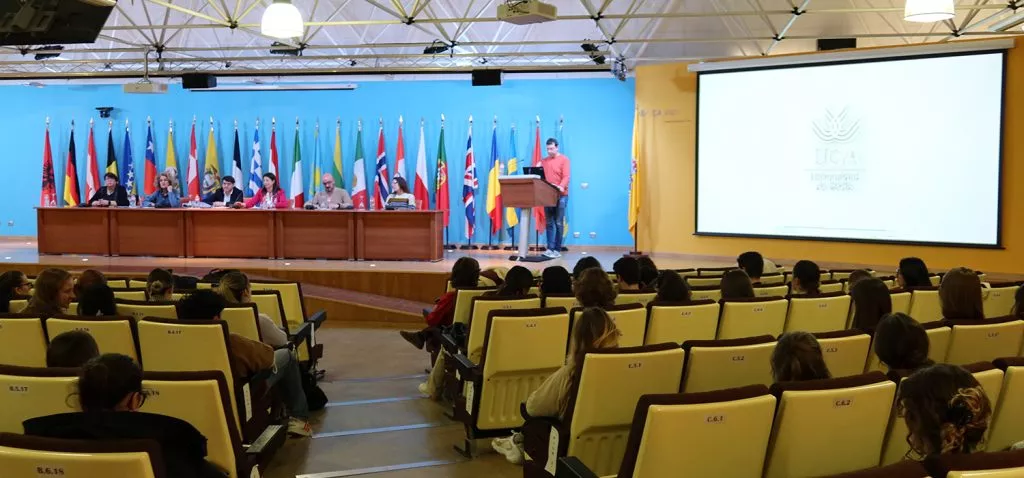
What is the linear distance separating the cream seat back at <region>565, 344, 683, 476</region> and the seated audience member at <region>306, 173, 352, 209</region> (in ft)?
27.9

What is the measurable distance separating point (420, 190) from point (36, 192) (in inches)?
294

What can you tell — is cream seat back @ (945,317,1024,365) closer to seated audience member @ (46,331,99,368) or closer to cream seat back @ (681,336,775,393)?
cream seat back @ (681,336,775,393)

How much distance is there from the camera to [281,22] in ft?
22.4

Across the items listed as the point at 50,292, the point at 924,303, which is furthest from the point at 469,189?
the point at 50,292

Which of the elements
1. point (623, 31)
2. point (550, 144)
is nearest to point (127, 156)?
point (550, 144)

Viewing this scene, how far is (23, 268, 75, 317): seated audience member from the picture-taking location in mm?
4012

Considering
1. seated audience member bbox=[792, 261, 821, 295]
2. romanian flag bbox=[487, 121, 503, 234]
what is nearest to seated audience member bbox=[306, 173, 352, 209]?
romanian flag bbox=[487, 121, 503, 234]

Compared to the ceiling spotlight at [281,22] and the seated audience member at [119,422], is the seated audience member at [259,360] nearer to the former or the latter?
the seated audience member at [119,422]

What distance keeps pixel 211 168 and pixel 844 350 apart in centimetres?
1231

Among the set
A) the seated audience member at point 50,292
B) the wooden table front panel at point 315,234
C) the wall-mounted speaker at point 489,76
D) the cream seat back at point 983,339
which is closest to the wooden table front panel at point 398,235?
the wooden table front panel at point 315,234

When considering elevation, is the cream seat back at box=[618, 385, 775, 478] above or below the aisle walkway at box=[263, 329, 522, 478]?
above

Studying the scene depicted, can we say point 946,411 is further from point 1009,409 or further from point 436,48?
point 436,48

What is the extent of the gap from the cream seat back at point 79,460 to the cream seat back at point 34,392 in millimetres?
693

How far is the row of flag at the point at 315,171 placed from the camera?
12859 mm
